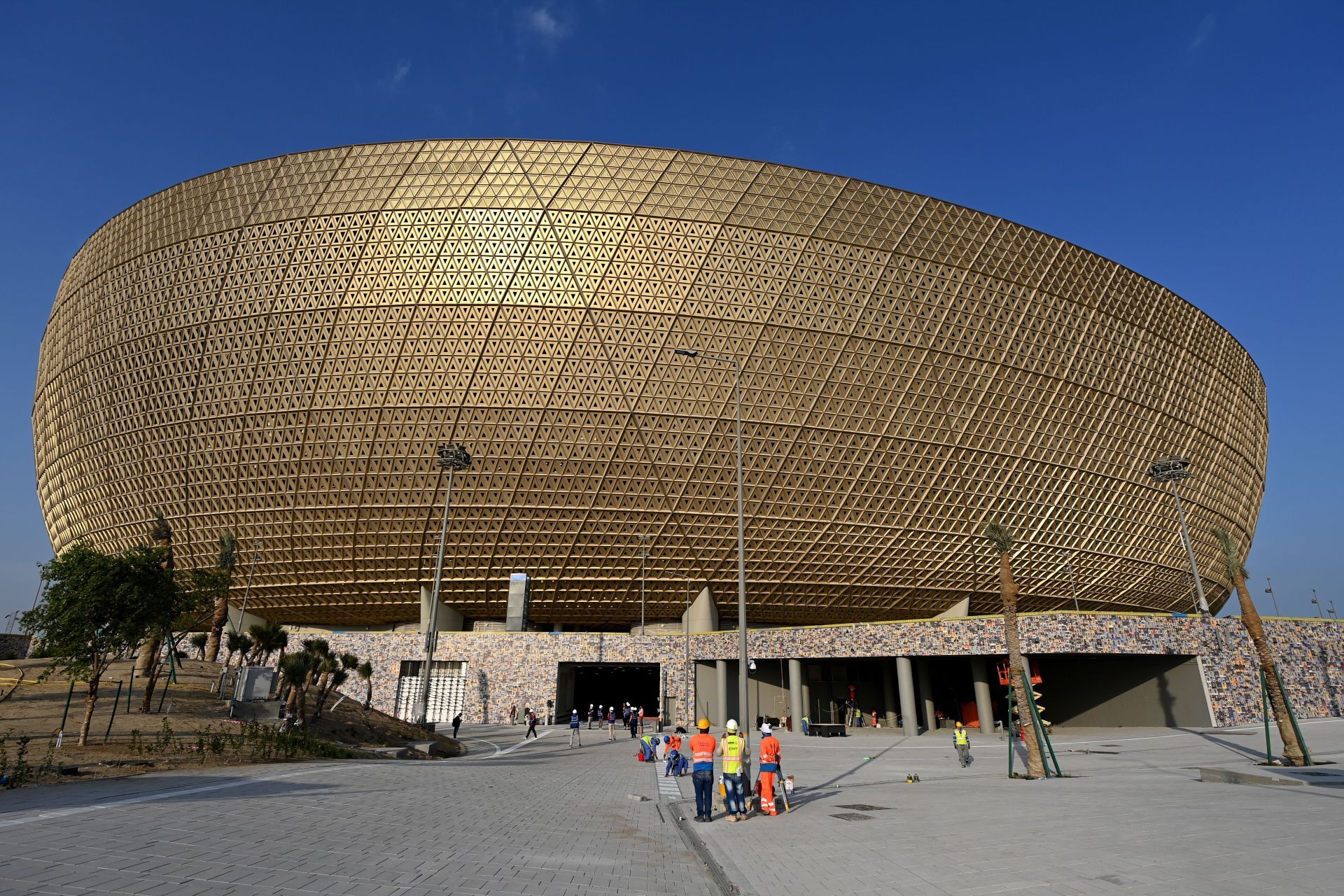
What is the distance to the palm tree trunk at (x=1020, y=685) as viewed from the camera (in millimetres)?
14133

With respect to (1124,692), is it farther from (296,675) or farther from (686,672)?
(296,675)

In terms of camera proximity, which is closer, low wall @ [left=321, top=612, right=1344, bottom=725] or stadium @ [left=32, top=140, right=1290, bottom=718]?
low wall @ [left=321, top=612, right=1344, bottom=725]

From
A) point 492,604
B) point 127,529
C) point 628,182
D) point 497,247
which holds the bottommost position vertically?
point 492,604

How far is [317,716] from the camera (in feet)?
65.6

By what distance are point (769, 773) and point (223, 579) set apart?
27535 millimetres

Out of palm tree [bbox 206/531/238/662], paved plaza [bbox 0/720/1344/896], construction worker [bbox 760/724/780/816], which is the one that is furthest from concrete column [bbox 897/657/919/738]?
palm tree [bbox 206/531/238/662]

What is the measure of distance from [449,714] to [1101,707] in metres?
30.3

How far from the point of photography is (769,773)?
30.3ft

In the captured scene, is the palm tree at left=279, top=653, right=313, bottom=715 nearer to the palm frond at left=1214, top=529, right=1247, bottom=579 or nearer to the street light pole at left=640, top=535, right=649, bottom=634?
the street light pole at left=640, top=535, right=649, bottom=634

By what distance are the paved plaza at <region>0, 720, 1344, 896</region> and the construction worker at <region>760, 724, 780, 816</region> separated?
425mm

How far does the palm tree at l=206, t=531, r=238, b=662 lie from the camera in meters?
30.9

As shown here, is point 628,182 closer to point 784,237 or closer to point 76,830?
point 784,237

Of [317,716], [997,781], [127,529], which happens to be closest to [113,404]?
[127,529]

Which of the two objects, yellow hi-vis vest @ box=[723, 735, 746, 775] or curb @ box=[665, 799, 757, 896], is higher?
yellow hi-vis vest @ box=[723, 735, 746, 775]
